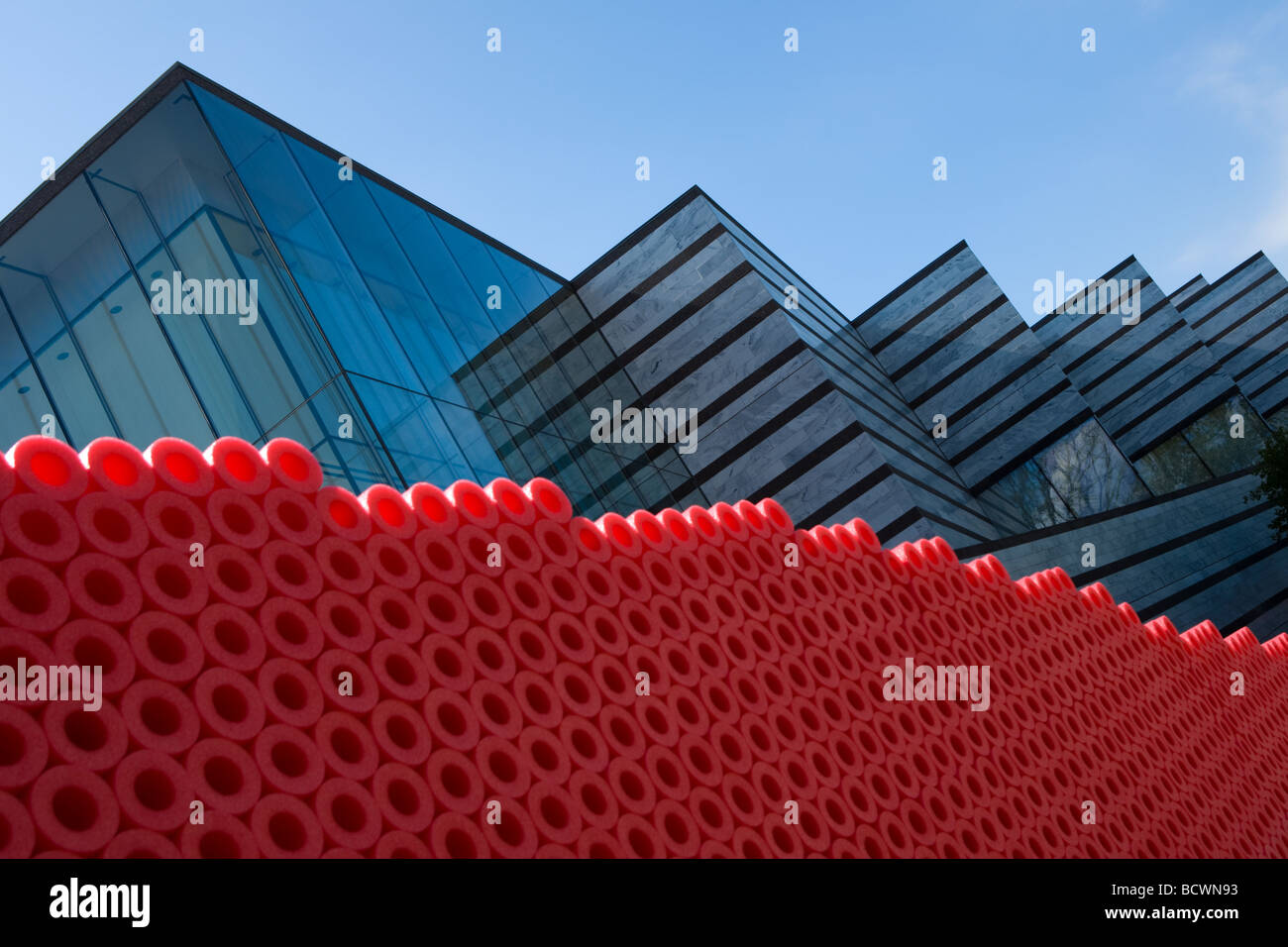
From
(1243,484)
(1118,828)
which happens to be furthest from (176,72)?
(1243,484)

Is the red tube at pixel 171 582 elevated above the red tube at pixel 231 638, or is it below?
above

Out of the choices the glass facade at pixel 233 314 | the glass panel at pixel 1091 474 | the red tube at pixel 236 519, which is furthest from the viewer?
the glass panel at pixel 1091 474

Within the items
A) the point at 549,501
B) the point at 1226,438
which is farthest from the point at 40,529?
the point at 1226,438

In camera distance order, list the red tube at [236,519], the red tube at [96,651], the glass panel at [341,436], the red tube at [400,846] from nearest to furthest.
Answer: the red tube at [96,651], the red tube at [400,846], the red tube at [236,519], the glass panel at [341,436]

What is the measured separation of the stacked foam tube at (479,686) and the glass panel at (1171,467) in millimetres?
22569

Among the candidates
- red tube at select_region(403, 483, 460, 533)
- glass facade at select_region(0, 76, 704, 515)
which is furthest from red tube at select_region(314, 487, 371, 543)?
glass facade at select_region(0, 76, 704, 515)

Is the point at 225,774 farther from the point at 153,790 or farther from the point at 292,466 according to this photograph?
the point at 292,466

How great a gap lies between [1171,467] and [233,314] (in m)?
26.7

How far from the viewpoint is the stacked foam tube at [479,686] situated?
3.26m

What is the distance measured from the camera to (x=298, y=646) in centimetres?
383

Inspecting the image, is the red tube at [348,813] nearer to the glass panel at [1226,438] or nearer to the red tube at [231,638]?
the red tube at [231,638]

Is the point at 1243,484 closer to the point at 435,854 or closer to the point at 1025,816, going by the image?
the point at 1025,816

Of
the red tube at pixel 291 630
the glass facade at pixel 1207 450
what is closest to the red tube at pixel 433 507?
the red tube at pixel 291 630
